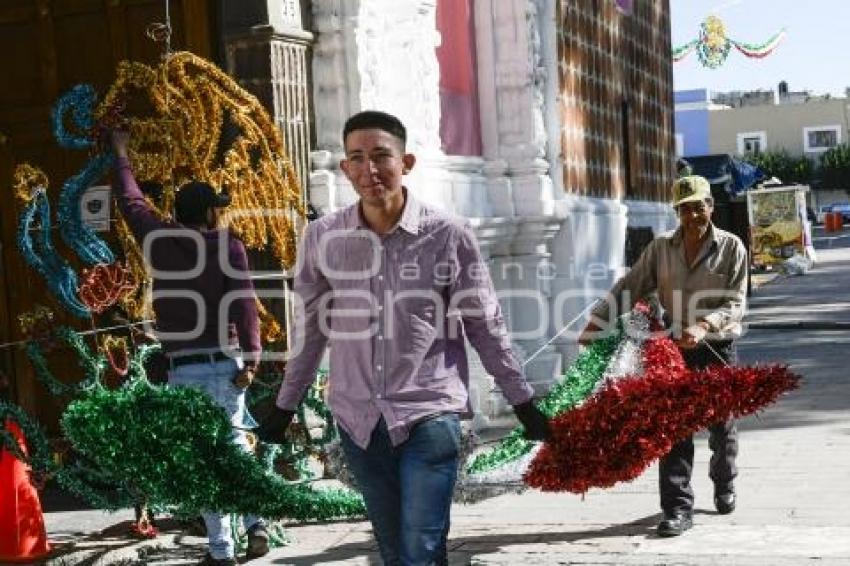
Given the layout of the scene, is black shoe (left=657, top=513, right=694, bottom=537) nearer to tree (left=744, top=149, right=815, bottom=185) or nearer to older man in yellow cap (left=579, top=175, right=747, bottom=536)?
older man in yellow cap (left=579, top=175, right=747, bottom=536)

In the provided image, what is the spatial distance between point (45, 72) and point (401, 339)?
5844 millimetres

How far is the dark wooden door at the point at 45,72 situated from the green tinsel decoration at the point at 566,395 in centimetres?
337

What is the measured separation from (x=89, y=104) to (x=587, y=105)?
851 cm

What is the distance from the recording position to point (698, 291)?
7.86 m

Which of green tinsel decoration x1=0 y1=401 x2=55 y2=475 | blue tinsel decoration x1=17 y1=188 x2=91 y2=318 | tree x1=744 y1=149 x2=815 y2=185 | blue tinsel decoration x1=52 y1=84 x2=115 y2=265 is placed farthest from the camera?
tree x1=744 y1=149 x2=815 y2=185

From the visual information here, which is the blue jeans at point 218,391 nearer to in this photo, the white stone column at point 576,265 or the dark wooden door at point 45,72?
the dark wooden door at point 45,72

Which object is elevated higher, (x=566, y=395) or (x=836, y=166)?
(x=836, y=166)

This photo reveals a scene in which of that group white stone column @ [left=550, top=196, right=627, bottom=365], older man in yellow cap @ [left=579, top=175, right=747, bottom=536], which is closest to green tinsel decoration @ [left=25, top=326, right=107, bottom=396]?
older man in yellow cap @ [left=579, top=175, right=747, bottom=536]

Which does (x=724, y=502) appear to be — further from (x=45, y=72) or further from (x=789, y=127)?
(x=789, y=127)

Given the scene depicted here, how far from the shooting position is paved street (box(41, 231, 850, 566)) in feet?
23.3

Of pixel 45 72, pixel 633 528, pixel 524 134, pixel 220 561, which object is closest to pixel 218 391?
pixel 220 561

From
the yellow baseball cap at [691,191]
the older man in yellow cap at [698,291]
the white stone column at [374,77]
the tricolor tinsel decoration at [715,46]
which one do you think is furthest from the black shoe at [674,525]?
the tricolor tinsel decoration at [715,46]

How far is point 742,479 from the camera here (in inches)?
360

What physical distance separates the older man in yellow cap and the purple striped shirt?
2866 mm
